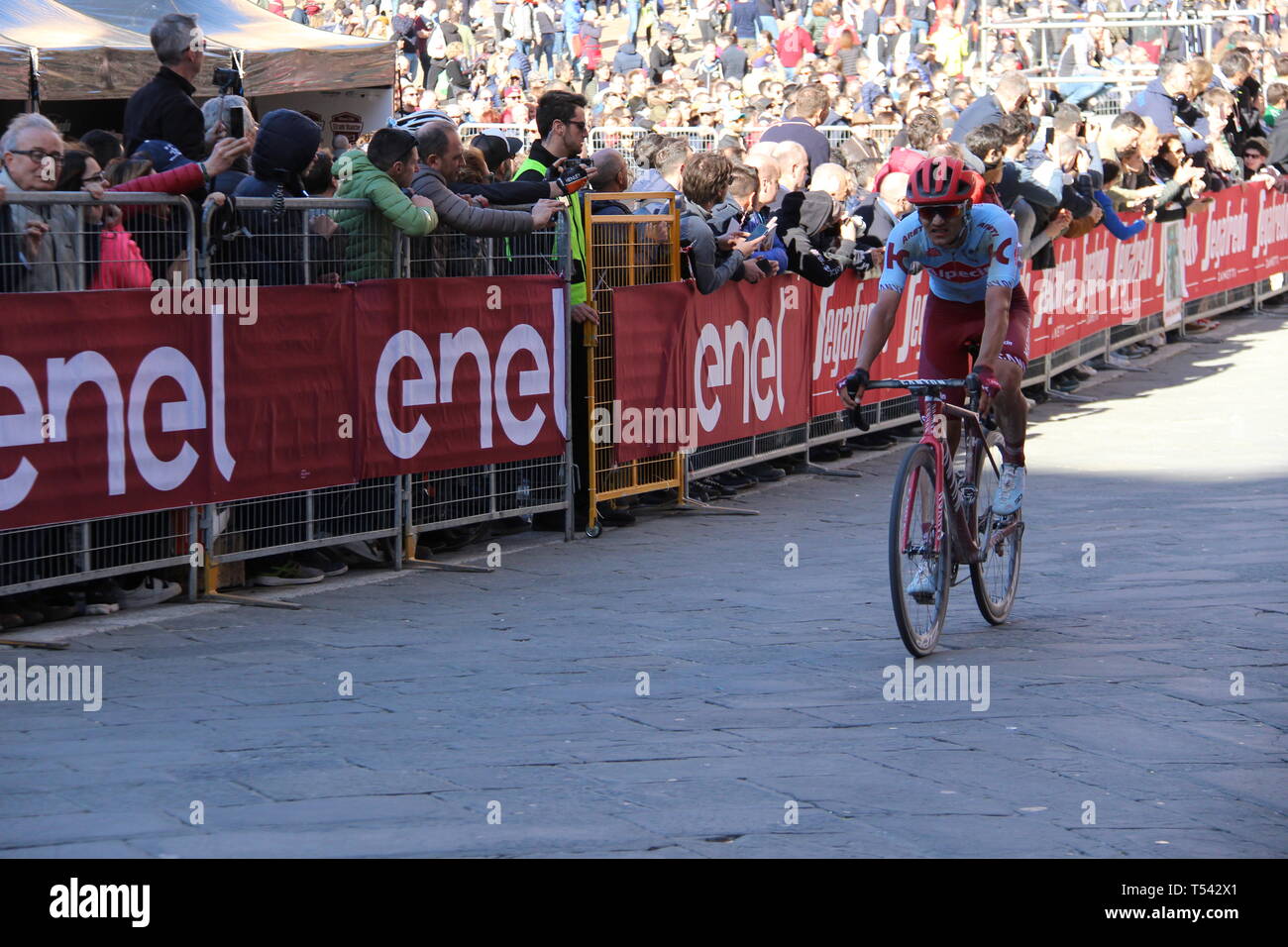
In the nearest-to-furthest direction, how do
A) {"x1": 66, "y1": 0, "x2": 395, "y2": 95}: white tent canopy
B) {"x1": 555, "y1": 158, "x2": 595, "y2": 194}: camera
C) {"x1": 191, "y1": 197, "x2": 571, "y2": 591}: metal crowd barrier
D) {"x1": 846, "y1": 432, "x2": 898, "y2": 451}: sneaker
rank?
{"x1": 191, "y1": 197, "x2": 571, "y2": 591}: metal crowd barrier < {"x1": 555, "y1": 158, "x2": 595, "y2": 194}: camera < {"x1": 846, "y1": 432, "x2": 898, "y2": 451}: sneaker < {"x1": 66, "y1": 0, "x2": 395, "y2": 95}: white tent canopy

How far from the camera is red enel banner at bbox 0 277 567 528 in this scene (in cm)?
799

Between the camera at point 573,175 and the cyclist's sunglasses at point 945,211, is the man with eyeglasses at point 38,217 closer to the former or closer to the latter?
the camera at point 573,175

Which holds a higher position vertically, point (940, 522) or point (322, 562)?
point (940, 522)

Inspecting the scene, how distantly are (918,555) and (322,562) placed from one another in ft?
10.8

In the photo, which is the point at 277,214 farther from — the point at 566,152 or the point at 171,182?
the point at 566,152

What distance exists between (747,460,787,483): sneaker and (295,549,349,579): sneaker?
4.20 meters

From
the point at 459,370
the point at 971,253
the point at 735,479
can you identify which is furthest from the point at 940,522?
the point at 735,479

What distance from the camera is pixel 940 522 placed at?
7.93m

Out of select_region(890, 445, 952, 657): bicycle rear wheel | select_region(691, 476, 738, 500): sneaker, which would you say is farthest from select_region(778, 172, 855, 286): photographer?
select_region(890, 445, 952, 657): bicycle rear wheel

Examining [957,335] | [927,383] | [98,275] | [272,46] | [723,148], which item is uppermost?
[272,46]

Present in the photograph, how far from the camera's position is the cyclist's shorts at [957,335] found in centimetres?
861

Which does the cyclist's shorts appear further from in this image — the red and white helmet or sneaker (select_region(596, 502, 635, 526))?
sneaker (select_region(596, 502, 635, 526))

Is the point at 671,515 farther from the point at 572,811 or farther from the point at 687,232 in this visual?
the point at 572,811
